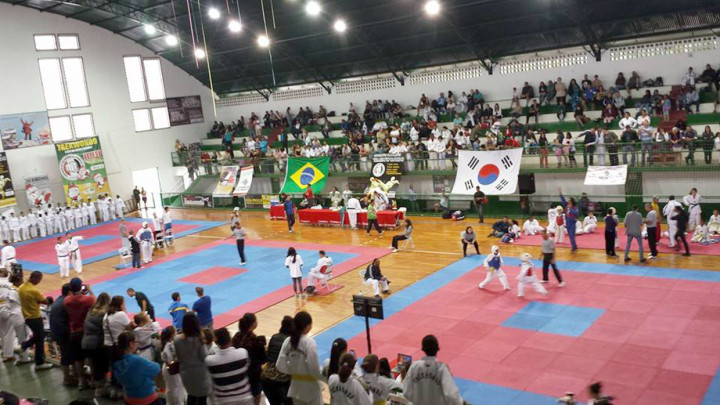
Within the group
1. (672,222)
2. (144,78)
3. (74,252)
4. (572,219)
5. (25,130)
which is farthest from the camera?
(144,78)

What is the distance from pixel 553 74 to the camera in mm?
29859

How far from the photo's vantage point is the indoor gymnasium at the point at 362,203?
9602mm

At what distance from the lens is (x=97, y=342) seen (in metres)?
8.76

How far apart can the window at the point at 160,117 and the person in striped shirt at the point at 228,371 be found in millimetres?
38163

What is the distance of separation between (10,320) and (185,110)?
113 feet

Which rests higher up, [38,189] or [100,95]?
[100,95]

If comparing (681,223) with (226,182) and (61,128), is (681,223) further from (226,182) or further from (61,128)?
(61,128)

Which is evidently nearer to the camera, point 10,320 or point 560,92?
point 10,320

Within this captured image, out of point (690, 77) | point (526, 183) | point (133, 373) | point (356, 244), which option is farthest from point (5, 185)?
point (690, 77)

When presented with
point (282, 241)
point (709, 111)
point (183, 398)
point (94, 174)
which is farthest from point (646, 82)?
point (94, 174)

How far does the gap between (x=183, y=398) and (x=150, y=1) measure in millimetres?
28957

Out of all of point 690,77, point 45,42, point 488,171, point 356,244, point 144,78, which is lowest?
point 356,244

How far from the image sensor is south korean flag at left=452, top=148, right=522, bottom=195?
2523 centimetres

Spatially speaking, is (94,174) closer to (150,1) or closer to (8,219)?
(8,219)
